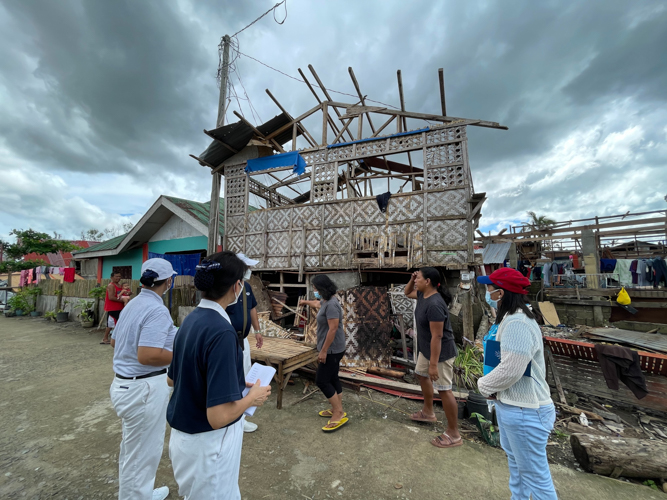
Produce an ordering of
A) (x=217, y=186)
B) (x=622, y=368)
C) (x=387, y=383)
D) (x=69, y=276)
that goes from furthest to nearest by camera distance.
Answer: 1. (x=69, y=276)
2. (x=217, y=186)
3. (x=387, y=383)
4. (x=622, y=368)

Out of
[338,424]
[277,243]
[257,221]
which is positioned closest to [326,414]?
[338,424]

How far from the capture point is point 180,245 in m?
11.5

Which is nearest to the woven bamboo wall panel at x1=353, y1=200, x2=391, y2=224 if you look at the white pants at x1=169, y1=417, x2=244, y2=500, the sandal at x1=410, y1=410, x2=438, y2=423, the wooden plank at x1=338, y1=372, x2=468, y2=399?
the wooden plank at x1=338, y1=372, x2=468, y2=399

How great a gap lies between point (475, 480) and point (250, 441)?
249 cm

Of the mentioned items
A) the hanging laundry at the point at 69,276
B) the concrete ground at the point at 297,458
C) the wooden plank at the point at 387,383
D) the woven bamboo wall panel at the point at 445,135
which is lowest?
the concrete ground at the point at 297,458

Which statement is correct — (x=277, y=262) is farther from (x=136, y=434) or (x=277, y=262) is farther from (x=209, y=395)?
(x=209, y=395)

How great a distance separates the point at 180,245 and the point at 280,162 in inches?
229

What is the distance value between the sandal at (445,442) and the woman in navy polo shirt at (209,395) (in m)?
2.70

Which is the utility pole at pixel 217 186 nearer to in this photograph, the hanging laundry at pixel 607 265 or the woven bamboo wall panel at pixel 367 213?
the woven bamboo wall panel at pixel 367 213

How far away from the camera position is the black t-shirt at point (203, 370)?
1.38 m

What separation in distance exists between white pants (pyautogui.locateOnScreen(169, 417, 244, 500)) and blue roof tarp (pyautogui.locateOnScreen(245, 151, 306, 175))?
761 centimetres

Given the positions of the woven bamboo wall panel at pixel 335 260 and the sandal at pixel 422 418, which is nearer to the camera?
the sandal at pixel 422 418

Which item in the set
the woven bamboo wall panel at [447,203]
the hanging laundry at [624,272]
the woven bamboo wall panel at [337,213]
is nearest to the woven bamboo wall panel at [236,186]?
the woven bamboo wall panel at [337,213]

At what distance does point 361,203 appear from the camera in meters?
7.57
